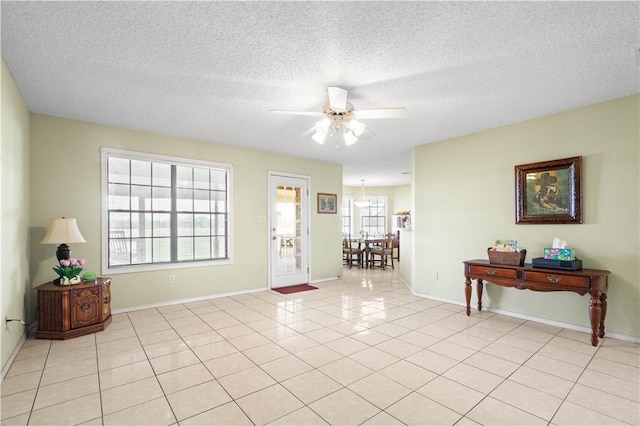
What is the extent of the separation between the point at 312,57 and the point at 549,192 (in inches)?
126

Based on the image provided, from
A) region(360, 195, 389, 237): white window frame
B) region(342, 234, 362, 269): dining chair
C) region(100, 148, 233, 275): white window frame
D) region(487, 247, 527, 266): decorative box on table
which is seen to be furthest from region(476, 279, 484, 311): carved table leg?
region(360, 195, 389, 237): white window frame

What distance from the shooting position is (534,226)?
152 inches

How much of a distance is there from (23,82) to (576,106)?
556 cm

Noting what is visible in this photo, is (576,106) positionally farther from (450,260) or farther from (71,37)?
(71,37)

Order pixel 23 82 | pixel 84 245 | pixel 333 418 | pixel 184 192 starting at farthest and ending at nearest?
pixel 184 192, pixel 84 245, pixel 23 82, pixel 333 418

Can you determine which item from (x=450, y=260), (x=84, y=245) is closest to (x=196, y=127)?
(x=84, y=245)

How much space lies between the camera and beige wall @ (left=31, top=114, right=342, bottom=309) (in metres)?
3.72

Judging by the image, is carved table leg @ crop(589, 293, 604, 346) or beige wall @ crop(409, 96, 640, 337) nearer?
carved table leg @ crop(589, 293, 604, 346)

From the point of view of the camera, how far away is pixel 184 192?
16.0ft

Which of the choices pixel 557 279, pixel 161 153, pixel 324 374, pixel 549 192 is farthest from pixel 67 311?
pixel 549 192

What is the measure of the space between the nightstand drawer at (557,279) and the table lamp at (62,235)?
492cm

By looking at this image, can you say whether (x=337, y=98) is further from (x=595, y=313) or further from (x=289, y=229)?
(x=289, y=229)

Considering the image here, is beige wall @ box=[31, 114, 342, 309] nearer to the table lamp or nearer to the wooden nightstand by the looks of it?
the table lamp

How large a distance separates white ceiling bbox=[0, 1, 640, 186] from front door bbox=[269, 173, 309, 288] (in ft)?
7.08
